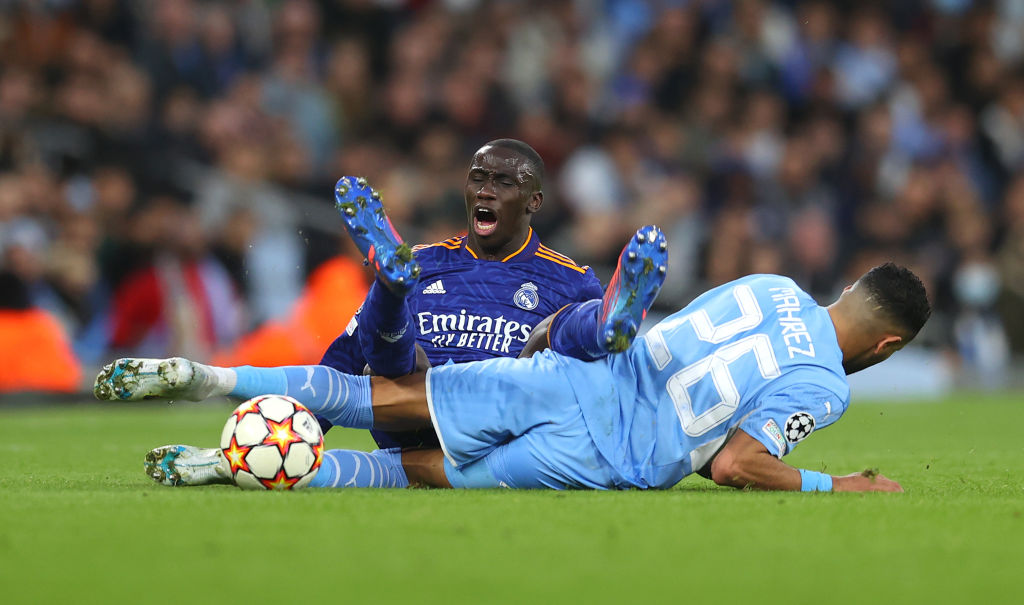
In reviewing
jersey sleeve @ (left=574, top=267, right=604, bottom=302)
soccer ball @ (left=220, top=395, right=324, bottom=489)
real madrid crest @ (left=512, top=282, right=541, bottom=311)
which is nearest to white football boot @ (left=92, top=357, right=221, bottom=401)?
soccer ball @ (left=220, top=395, right=324, bottom=489)

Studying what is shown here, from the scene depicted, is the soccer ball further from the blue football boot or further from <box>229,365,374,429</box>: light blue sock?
the blue football boot

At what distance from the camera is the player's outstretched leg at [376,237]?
15.7ft

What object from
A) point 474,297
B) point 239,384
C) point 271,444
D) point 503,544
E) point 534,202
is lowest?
point 503,544

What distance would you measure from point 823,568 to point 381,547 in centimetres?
113

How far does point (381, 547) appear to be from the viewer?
3.53 meters

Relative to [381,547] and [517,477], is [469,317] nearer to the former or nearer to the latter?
[517,477]

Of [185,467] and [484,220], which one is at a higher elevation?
[484,220]

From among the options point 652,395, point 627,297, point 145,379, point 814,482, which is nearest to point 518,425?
point 652,395

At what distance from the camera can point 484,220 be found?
5996 millimetres

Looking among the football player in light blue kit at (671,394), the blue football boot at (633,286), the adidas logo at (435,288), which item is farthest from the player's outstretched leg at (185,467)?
the blue football boot at (633,286)

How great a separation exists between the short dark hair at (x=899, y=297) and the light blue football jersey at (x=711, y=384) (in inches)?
8.4

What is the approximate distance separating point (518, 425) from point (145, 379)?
53.3 inches

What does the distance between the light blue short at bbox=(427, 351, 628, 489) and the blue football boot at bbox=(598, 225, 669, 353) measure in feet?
1.02

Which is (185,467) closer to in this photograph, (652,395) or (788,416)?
(652,395)
